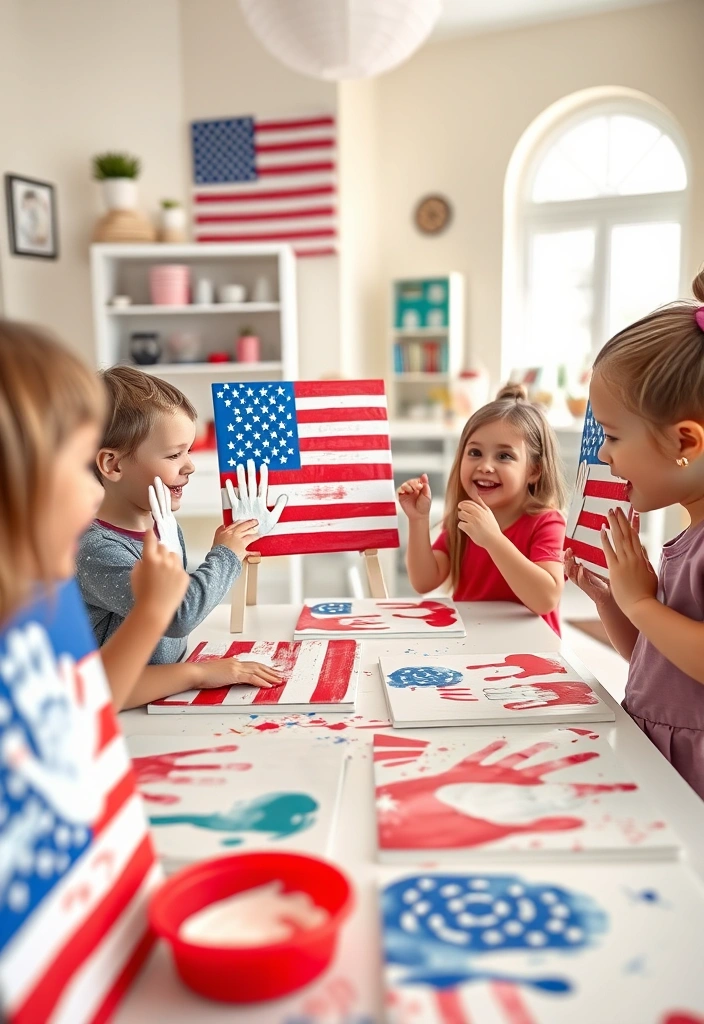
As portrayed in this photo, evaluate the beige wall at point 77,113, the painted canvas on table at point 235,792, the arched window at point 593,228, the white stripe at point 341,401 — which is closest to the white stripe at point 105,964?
the painted canvas on table at point 235,792

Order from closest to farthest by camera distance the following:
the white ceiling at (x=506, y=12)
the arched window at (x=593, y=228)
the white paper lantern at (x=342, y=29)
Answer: the white paper lantern at (x=342, y=29), the white ceiling at (x=506, y=12), the arched window at (x=593, y=228)

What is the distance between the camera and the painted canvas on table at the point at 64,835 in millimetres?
475

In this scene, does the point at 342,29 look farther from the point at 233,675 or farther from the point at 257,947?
the point at 257,947

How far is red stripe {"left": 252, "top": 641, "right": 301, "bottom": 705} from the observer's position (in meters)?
1.10

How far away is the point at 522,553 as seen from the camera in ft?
5.62

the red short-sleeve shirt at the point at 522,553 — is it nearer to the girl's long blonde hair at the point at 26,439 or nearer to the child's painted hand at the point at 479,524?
the child's painted hand at the point at 479,524

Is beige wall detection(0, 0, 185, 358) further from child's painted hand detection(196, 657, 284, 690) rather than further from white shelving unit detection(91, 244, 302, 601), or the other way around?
child's painted hand detection(196, 657, 284, 690)

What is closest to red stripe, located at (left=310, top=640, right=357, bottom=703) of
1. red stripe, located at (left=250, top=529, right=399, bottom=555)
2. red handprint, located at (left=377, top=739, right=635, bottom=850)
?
red handprint, located at (left=377, top=739, right=635, bottom=850)

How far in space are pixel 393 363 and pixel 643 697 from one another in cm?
403

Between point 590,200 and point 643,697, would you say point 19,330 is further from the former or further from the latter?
point 590,200

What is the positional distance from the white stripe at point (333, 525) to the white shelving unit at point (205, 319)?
2.18 meters

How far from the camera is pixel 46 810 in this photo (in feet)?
1.67

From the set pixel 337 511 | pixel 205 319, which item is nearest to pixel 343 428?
pixel 337 511

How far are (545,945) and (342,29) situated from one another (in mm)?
2473
